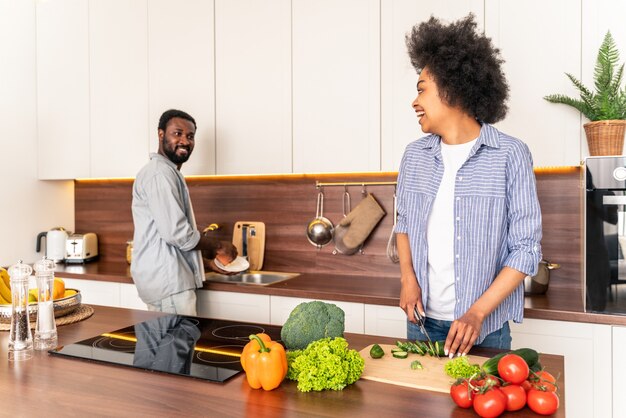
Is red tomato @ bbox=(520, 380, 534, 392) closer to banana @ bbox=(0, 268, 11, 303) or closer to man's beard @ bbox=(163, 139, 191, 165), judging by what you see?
banana @ bbox=(0, 268, 11, 303)

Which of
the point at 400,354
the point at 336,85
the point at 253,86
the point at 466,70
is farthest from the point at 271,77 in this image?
the point at 400,354

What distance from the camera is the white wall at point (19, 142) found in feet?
10.7

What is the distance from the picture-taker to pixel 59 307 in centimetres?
171

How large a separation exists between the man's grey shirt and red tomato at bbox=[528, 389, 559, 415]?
168cm

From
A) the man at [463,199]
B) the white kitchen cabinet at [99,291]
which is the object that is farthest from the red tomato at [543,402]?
the white kitchen cabinet at [99,291]

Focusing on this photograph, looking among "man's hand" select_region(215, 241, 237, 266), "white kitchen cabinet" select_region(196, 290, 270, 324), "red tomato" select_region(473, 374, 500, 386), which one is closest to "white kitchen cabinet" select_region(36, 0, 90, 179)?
"man's hand" select_region(215, 241, 237, 266)

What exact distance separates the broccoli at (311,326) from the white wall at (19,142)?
103 inches

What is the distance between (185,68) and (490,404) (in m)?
2.54

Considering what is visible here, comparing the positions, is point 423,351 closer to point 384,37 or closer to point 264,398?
point 264,398

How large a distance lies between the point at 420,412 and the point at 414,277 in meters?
0.68

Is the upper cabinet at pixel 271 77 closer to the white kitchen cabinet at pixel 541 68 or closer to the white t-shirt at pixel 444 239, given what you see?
the white kitchen cabinet at pixel 541 68

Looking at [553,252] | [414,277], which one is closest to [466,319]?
[414,277]

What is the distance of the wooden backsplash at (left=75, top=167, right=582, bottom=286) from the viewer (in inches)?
97.5

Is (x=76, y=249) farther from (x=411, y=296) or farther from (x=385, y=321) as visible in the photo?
(x=411, y=296)
